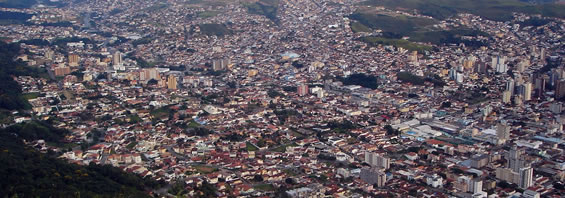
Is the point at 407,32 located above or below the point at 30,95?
above

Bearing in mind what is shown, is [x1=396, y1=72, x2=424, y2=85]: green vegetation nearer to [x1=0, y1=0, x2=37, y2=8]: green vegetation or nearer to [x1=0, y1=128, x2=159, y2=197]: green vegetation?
[x1=0, y1=128, x2=159, y2=197]: green vegetation

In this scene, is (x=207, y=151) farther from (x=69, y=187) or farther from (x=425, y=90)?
(x=425, y=90)

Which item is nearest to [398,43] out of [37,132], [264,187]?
[264,187]

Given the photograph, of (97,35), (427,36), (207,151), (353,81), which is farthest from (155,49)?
(207,151)

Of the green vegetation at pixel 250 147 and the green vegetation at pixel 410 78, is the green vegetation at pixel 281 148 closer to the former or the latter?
the green vegetation at pixel 250 147

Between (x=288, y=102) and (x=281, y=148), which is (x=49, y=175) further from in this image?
(x=288, y=102)

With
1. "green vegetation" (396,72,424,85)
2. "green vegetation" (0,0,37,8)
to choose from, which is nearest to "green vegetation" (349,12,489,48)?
"green vegetation" (396,72,424,85)
